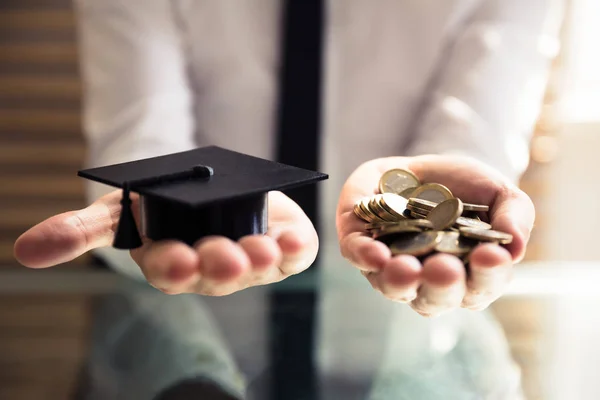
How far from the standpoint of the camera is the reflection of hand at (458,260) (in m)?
0.65

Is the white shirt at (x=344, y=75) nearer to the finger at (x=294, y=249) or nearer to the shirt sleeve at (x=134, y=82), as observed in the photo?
the shirt sleeve at (x=134, y=82)

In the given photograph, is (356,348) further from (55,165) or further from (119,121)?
(55,165)

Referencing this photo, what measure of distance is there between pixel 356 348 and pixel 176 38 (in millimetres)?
707

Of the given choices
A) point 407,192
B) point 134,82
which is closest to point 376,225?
point 407,192

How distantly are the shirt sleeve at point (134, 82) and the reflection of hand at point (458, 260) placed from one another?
45 cm

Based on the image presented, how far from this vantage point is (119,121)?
1.21 meters

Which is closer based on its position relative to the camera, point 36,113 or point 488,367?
point 488,367

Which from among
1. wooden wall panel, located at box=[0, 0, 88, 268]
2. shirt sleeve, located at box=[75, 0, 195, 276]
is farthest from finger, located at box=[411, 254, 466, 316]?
wooden wall panel, located at box=[0, 0, 88, 268]

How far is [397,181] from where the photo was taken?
0.91 metres

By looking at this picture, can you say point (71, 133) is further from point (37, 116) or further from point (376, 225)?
point (376, 225)

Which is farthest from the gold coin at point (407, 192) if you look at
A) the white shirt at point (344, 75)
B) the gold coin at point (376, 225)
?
the white shirt at point (344, 75)

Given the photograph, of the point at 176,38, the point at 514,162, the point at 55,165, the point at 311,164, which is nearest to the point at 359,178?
the point at 311,164

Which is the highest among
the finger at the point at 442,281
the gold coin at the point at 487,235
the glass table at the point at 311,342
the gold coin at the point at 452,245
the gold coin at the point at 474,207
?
the gold coin at the point at 487,235

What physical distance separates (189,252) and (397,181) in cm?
36
